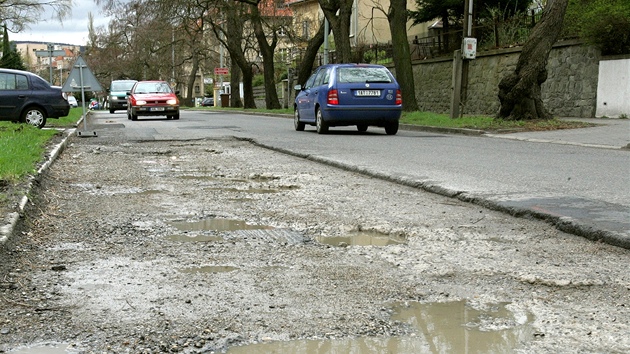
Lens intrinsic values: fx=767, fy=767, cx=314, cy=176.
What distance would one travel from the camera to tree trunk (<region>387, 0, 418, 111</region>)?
26.0 metres

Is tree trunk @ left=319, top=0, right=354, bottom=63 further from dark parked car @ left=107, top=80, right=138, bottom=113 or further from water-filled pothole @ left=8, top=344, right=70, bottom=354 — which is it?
water-filled pothole @ left=8, top=344, right=70, bottom=354

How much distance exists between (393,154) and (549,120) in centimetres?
892

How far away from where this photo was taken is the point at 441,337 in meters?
3.26

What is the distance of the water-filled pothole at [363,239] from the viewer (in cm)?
532

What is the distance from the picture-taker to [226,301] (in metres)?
3.80

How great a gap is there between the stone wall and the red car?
11.3m

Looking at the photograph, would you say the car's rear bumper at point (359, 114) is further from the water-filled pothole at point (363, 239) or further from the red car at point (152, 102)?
the water-filled pothole at point (363, 239)

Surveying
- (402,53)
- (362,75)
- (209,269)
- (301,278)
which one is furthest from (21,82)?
(301,278)

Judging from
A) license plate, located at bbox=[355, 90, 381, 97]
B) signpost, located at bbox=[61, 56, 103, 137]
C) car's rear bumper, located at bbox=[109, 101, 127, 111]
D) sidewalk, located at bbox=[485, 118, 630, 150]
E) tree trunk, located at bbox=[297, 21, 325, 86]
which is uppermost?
tree trunk, located at bbox=[297, 21, 325, 86]

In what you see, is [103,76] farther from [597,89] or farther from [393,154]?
[393,154]

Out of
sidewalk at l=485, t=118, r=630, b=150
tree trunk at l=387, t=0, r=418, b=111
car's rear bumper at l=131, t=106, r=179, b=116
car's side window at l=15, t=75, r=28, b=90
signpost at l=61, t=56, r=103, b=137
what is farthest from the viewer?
car's rear bumper at l=131, t=106, r=179, b=116

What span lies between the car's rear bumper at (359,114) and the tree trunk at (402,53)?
7813 mm

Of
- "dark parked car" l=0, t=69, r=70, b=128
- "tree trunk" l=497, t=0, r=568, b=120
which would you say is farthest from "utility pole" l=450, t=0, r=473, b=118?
"dark parked car" l=0, t=69, r=70, b=128

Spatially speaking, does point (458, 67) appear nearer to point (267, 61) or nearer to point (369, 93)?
point (369, 93)
